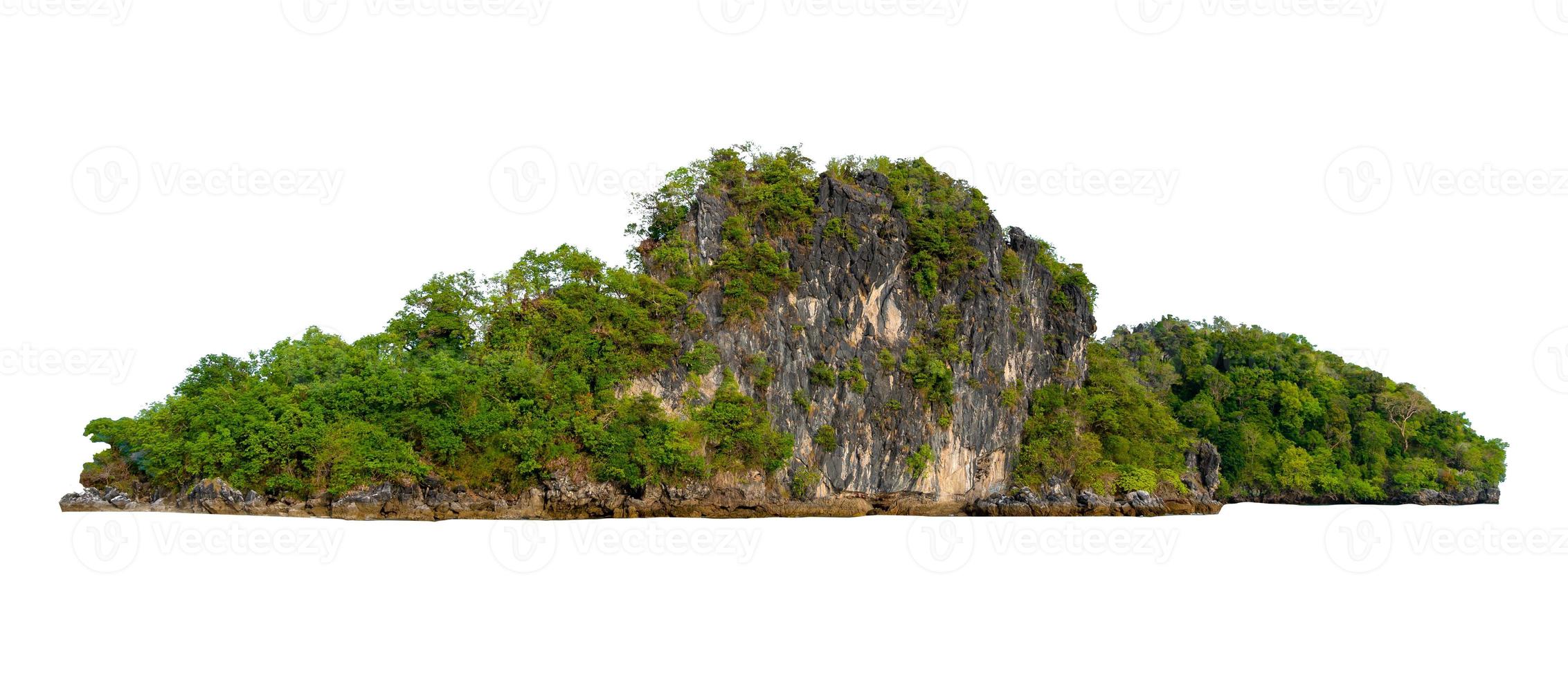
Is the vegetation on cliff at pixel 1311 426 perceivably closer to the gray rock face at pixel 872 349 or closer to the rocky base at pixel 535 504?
the gray rock face at pixel 872 349

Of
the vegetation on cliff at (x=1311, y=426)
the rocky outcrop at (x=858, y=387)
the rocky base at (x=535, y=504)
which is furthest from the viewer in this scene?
the vegetation on cliff at (x=1311, y=426)

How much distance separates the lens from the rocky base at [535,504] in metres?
31.9

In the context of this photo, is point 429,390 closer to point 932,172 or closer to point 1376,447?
point 932,172

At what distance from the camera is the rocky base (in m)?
31.9

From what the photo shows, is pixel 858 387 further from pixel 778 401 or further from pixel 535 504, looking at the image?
pixel 535 504

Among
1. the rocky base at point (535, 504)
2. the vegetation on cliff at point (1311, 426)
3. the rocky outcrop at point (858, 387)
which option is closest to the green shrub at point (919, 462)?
the rocky outcrop at point (858, 387)

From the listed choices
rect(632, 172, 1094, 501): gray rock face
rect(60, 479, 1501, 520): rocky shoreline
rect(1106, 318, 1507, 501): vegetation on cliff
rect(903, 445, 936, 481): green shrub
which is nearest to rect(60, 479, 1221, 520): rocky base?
rect(60, 479, 1501, 520): rocky shoreline

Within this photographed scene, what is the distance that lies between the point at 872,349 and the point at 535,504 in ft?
47.4

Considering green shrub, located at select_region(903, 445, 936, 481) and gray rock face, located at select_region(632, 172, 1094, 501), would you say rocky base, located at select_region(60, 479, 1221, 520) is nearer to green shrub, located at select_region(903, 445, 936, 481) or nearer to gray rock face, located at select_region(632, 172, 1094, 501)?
gray rock face, located at select_region(632, 172, 1094, 501)

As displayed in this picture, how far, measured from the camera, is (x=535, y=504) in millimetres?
34375

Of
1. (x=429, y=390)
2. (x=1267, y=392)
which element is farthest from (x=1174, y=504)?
(x=429, y=390)

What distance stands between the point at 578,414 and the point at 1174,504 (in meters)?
26.2

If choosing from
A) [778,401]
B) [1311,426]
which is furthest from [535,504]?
[1311,426]

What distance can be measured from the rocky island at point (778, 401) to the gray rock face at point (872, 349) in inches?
4.2
